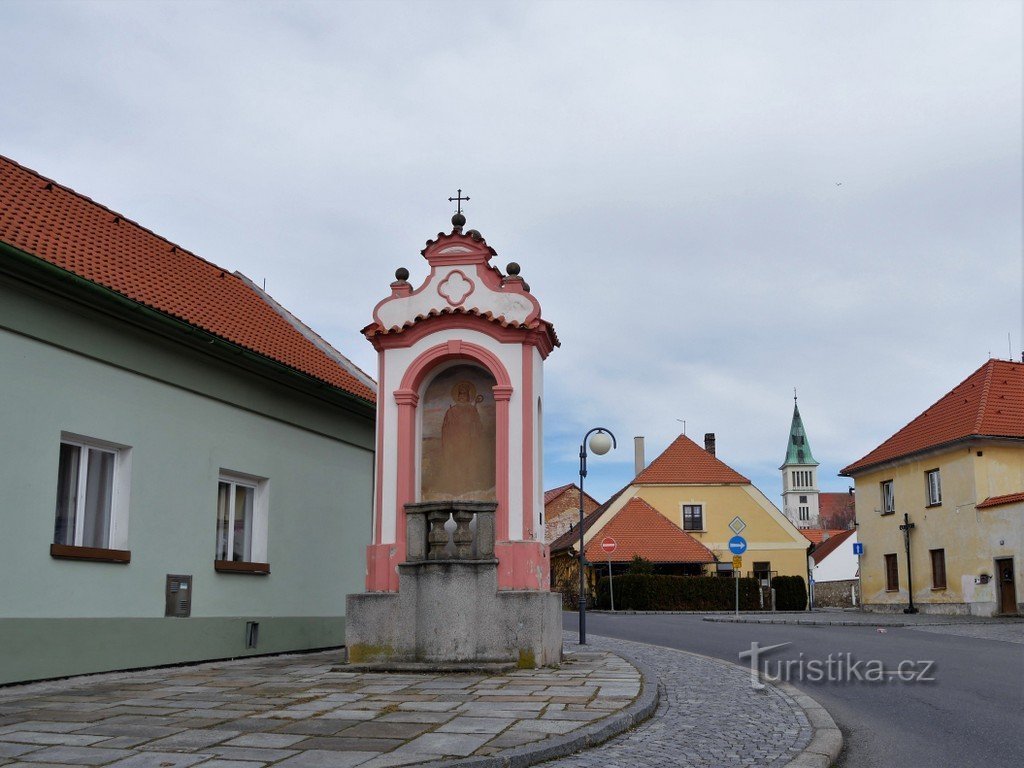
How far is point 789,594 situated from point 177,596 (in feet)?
116

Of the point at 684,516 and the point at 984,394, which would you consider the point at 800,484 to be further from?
the point at 984,394

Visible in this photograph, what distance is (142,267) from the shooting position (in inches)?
570

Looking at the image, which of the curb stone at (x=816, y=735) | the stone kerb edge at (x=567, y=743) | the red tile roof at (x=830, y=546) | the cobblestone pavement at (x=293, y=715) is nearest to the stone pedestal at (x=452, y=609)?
the cobblestone pavement at (x=293, y=715)

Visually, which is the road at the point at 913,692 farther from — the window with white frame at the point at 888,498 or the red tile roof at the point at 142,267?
the window with white frame at the point at 888,498

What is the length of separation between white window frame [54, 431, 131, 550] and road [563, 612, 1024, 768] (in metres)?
8.45

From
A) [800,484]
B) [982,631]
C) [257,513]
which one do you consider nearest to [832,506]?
[800,484]

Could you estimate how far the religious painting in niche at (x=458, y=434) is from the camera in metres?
14.5

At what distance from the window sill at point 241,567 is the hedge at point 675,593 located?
27.1 m

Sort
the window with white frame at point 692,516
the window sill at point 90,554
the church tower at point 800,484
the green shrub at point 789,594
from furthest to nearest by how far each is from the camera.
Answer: the church tower at point 800,484
the window with white frame at point 692,516
the green shrub at point 789,594
the window sill at point 90,554

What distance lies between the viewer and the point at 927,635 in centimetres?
2023

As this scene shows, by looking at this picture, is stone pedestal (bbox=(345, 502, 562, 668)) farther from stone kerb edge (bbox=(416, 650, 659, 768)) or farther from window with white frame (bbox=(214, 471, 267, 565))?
stone kerb edge (bbox=(416, 650, 659, 768))

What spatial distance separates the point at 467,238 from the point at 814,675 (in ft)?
24.9

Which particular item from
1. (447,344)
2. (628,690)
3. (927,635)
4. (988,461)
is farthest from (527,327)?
(988,461)

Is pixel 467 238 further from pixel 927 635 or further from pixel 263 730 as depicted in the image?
pixel 927 635
